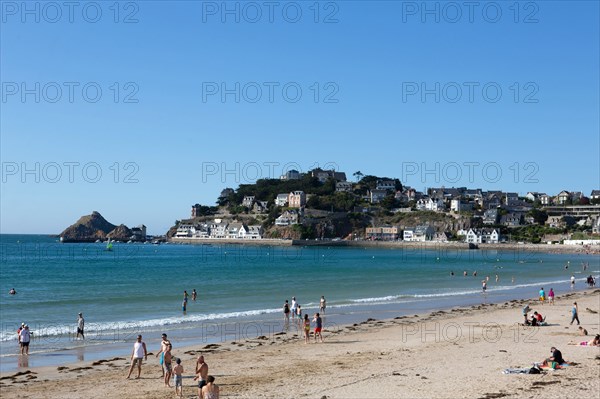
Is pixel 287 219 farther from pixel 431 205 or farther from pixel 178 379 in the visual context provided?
pixel 178 379

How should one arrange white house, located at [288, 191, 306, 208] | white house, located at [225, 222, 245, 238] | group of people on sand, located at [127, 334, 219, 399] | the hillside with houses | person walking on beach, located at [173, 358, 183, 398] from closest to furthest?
group of people on sand, located at [127, 334, 219, 399], person walking on beach, located at [173, 358, 183, 398], the hillside with houses, white house, located at [225, 222, 245, 238], white house, located at [288, 191, 306, 208]

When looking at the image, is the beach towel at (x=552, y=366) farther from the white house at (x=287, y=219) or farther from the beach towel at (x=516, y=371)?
the white house at (x=287, y=219)

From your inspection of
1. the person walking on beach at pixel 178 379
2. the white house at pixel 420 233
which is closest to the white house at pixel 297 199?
the white house at pixel 420 233

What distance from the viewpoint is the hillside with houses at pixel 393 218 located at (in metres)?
158

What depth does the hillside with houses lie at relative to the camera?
15762 cm

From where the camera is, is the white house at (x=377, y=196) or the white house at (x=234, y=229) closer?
the white house at (x=234, y=229)

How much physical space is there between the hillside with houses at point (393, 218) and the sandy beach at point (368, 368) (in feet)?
433

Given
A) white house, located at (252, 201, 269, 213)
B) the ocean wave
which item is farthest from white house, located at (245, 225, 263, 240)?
the ocean wave

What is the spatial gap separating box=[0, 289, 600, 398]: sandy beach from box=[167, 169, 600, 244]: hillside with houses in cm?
13211

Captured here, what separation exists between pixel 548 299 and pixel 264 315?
55.1 feet

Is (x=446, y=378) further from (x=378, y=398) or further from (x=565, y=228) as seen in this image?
(x=565, y=228)

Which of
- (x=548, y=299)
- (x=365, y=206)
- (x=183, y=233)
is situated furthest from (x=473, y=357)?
(x=183, y=233)

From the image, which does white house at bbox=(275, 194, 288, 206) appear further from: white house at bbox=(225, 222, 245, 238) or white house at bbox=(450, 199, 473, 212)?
white house at bbox=(450, 199, 473, 212)

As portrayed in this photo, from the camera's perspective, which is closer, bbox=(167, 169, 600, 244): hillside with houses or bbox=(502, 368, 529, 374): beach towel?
bbox=(502, 368, 529, 374): beach towel
